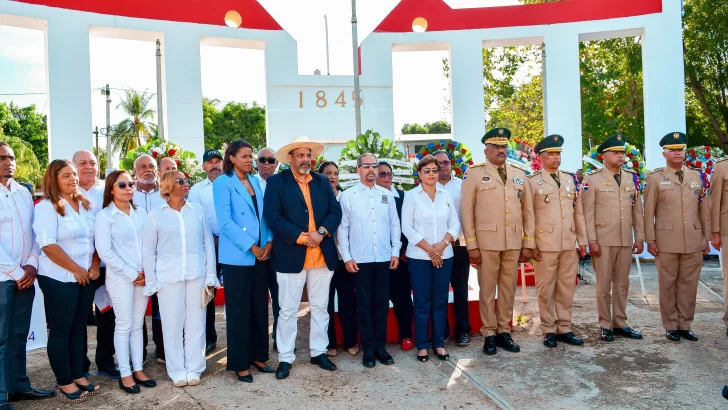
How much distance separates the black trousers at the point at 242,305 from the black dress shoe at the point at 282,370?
23cm

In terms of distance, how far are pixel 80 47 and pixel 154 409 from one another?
6.24 meters

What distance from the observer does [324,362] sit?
443 centimetres

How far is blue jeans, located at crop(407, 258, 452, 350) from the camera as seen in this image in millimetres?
4617

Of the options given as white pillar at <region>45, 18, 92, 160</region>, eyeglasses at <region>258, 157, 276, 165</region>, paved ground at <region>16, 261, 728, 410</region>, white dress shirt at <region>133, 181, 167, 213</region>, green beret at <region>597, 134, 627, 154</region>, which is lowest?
paved ground at <region>16, 261, 728, 410</region>

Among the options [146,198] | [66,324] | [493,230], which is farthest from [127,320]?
[493,230]

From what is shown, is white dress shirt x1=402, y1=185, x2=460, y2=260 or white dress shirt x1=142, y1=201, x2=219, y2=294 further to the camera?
white dress shirt x1=402, y1=185, x2=460, y2=260

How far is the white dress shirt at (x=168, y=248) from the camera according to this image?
400 cm

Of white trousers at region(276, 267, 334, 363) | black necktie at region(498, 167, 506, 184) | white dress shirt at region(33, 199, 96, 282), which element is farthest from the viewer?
black necktie at region(498, 167, 506, 184)

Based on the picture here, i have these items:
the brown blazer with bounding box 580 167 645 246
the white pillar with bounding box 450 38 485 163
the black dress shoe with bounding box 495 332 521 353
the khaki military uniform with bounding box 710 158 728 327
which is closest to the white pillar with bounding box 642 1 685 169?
the white pillar with bounding box 450 38 485 163

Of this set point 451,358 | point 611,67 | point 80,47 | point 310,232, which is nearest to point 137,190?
point 310,232

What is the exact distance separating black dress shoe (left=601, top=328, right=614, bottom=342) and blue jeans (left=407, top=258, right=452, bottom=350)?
1503 mm

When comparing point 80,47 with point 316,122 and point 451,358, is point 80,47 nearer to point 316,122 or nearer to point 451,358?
point 316,122

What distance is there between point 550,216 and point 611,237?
640mm

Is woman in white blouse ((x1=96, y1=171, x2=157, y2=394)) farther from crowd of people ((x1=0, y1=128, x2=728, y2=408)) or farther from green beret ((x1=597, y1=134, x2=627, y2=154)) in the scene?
green beret ((x1=597, y1=134, x2=627, y2=154))
